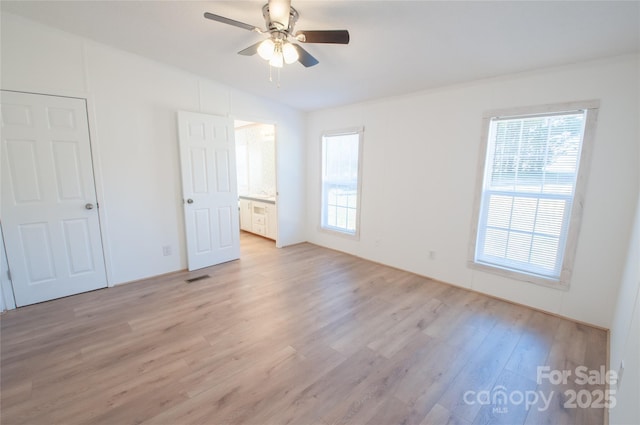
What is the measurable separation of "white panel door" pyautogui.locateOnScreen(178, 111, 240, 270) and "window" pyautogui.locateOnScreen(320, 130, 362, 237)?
5.42 ft

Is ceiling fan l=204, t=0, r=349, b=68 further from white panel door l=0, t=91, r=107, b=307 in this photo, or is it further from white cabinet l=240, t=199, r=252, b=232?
white cabinet l=240, t=199, r=252, b=232

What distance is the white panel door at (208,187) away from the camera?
362 centimetres

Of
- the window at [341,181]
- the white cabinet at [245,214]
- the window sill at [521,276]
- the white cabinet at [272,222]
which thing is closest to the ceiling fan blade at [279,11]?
the window at [341,181]

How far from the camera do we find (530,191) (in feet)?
9.12

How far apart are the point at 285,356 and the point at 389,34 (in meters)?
2.85

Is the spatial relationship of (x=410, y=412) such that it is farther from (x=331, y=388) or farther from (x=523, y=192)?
(x=523, y=192)

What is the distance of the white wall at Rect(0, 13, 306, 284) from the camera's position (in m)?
2.65

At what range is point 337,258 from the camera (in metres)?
4.42

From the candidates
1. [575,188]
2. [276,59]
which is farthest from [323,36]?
[575,188]

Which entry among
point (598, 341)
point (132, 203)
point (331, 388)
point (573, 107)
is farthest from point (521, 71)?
point (132, 203)

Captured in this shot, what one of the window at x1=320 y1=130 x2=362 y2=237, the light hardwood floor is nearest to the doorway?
the window at x1=320 y1=130 x2=362 y2=237

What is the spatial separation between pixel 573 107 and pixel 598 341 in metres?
2.10

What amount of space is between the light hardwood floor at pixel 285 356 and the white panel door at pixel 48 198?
29cm

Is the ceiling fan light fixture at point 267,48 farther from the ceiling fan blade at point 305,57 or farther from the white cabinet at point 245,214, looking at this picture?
the white cabinet at point 245,214
